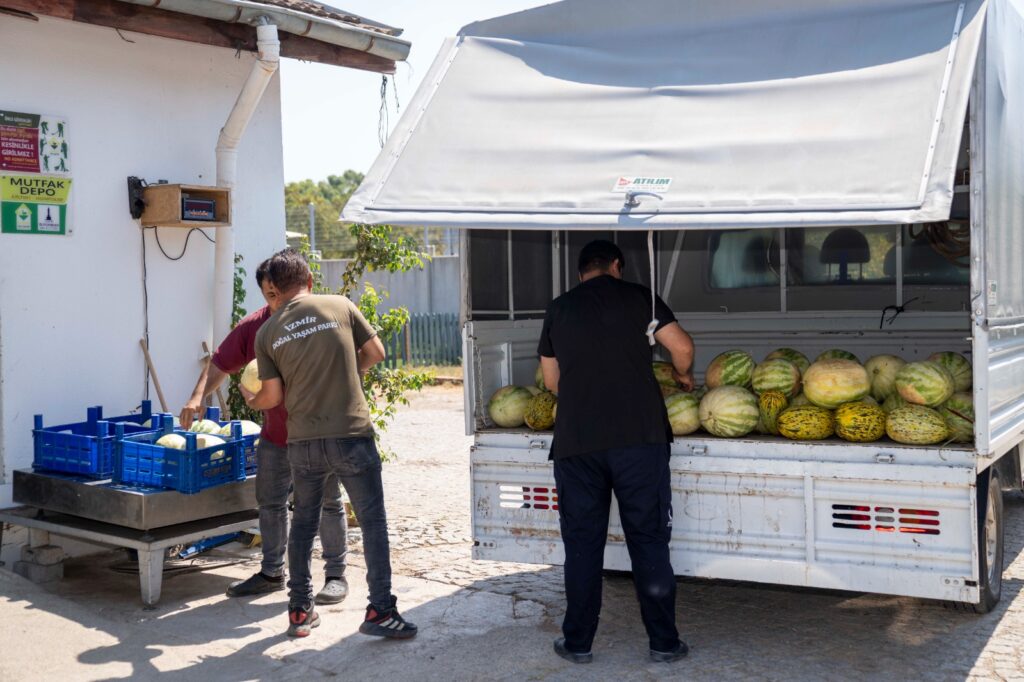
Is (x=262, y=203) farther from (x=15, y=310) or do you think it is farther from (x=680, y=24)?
(x=680, y=24)

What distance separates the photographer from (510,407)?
230 inches

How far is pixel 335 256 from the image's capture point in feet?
92.4

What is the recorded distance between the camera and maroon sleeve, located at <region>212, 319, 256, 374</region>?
622 cm

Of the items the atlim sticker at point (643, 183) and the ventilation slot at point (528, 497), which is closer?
the atlim sticker at point (643, 183)

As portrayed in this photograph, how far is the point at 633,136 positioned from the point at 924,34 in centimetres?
140

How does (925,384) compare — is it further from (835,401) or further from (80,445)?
(80,445)

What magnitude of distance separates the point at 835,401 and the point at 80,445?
14.4 ft

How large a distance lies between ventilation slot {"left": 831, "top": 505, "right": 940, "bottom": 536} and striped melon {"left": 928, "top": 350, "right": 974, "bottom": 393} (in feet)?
3.30

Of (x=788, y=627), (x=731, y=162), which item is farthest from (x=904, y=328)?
(x=731, y=162)

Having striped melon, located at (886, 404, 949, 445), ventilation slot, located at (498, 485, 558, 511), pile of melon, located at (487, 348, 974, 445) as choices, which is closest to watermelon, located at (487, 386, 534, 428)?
pile of melon, located at (487, 348, 974, 445)

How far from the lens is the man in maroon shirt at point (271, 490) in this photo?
613 cm

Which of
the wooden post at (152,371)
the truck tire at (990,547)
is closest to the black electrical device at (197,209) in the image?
the wooden post at (152,371)

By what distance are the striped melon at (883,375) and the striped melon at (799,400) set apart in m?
0.34

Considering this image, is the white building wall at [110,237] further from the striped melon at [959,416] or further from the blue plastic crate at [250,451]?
the striped melon at [959,416]
